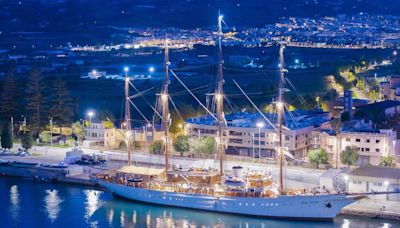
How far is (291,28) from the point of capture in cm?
7306

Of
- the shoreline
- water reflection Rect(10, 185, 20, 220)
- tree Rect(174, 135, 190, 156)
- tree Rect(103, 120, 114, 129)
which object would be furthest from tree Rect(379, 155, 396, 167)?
tree Rect(103, 120, 114, 129)

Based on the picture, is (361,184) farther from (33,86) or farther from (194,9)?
(194,9)

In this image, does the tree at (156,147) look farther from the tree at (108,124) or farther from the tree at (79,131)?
the tree at (79,131)

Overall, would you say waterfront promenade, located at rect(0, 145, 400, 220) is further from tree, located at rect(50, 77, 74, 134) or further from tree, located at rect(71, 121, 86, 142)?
tree, located at rect(50, 77, 74, 134)

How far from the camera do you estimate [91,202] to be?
17.5m

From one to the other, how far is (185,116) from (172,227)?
11064 millimetres

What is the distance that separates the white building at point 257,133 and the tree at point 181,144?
3.02 ft

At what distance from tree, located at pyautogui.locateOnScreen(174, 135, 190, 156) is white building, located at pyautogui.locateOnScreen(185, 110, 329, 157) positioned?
92 centimetres

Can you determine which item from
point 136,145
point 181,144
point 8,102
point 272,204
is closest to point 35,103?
point 8,102

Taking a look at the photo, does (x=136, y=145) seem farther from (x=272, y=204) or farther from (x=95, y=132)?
(x=272, y=204)

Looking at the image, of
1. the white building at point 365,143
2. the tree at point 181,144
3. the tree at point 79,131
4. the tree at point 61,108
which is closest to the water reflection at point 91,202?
the tree at point 181,144

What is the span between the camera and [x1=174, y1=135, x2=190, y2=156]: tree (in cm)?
2155

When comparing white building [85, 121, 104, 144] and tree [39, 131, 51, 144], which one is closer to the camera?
white building [85, 121, 104, 144]

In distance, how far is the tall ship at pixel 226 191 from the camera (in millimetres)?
15617
